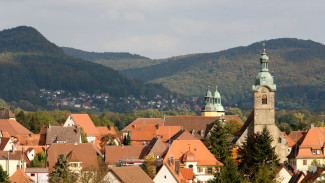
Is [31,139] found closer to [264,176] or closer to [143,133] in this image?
[143,133]

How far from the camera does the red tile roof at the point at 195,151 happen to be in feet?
270

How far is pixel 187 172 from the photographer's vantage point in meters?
76.0

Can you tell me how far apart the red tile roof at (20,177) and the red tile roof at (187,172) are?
1401 cm

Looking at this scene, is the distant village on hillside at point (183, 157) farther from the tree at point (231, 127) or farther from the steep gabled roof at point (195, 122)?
the steep gabled roof at point (195, 122)

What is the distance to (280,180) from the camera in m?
72.2

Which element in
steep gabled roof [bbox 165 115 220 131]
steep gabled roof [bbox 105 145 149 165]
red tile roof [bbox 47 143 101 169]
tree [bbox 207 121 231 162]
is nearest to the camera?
A: red tile roof [bbox 47 143 101 169]

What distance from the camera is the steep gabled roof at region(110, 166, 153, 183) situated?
6166 centimetres

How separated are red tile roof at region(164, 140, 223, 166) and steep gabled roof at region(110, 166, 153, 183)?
15301mm

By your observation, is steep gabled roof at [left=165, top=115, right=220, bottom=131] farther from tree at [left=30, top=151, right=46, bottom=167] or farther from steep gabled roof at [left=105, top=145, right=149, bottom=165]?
tree at [left=30, top=151, right=46, bottom=167]

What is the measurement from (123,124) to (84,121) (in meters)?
58.1

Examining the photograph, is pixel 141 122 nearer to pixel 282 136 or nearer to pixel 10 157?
pixel 282 136

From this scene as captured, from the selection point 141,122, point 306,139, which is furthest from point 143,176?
point 141,122

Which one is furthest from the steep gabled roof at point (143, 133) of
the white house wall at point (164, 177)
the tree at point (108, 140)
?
the white house wall at point (164, 177)

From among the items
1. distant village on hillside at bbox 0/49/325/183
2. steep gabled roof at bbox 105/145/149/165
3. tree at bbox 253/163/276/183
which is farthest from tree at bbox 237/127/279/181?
steep gabled roof at bbox 105/145/149/165
